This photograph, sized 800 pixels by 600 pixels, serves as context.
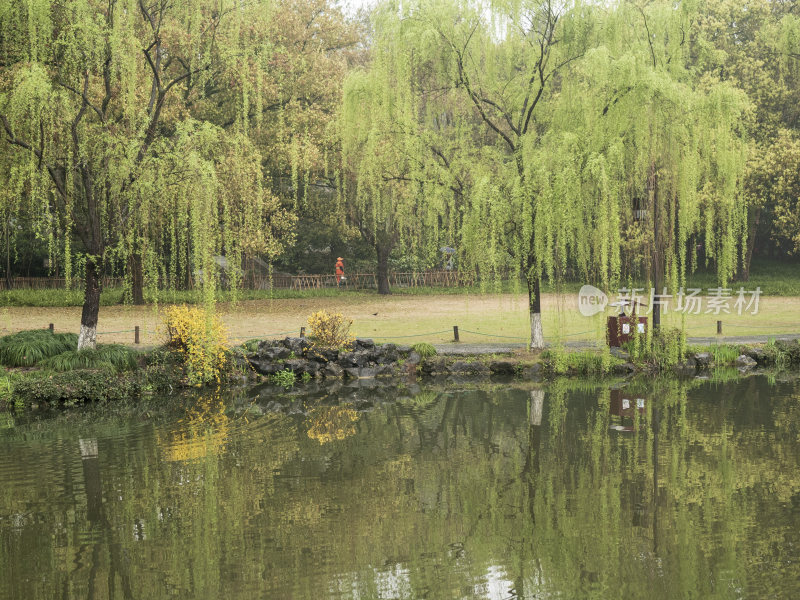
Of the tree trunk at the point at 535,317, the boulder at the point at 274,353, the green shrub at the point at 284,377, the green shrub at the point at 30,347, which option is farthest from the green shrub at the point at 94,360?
the tree trunk at the point at 535,317

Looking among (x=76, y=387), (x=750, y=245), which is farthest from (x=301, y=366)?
(x=750, y=245)

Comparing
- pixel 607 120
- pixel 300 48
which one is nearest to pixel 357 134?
pixel 607 120

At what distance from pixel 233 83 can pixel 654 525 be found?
28184 mm

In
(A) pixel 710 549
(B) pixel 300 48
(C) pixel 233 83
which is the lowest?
(A) pixel 710 549

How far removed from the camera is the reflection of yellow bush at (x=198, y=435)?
13.4 metres

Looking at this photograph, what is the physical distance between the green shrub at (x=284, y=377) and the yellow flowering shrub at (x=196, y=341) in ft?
4.66

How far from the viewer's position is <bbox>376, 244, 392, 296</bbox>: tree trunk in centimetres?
4306

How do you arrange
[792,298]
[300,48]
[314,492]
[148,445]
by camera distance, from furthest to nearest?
1. [300,48]
2. [792,298]
3. [148,445]
4. [314,492]

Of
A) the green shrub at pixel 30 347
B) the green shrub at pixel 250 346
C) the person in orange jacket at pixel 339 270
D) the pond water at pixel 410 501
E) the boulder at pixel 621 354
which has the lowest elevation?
the pond water at pixel 410 501

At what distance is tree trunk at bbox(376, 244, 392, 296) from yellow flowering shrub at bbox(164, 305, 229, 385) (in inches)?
912

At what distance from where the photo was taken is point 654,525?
942cm

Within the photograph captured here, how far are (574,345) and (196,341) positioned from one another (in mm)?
9732

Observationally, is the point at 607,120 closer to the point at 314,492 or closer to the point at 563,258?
the point at 563,258

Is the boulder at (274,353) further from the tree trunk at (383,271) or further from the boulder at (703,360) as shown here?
the tree trunk at (383,271)
